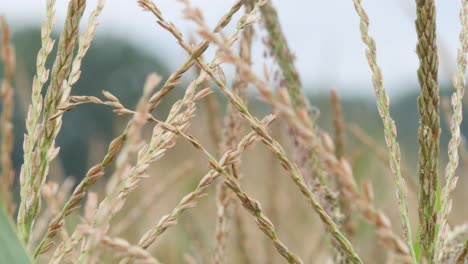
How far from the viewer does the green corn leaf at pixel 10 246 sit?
0.38m

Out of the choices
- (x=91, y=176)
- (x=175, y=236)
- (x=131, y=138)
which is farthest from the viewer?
(x=175, y=236)

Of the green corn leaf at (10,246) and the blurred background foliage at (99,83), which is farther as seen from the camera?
the blurred background foliage at (99,83)

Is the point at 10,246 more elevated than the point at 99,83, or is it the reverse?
the point at 99,83

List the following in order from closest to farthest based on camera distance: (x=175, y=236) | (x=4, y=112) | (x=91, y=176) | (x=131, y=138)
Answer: (x=131, y=138) < (x=91, y=176) < (x=4, y=112) < (x=175, y=236)

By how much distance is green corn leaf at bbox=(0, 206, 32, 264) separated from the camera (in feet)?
1.25

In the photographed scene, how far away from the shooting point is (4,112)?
2.34ft

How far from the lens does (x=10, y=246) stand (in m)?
0.39

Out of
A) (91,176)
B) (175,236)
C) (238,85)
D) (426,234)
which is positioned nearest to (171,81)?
(91,176)

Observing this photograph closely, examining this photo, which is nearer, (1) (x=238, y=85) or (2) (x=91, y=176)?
(2) (x=91, y=176)

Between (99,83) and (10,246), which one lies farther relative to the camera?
(99,83)

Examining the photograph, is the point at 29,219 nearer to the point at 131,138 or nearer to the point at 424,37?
the point at 131,138

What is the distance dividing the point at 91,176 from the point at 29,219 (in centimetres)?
6

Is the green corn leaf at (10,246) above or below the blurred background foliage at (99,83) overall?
below

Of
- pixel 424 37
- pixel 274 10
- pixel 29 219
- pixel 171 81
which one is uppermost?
pixel 274 10
